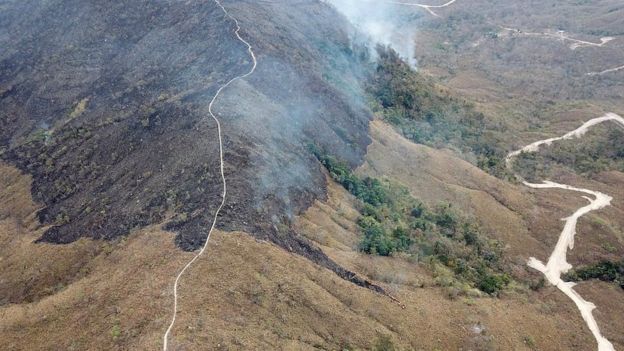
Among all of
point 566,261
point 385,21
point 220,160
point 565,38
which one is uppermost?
point 565,38

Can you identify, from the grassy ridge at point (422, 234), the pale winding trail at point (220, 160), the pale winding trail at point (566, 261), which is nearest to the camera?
the pale winding trail at point (220, 160)

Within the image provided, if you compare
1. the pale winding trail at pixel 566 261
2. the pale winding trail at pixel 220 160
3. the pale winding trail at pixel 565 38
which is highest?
the pale winding trail at pixel 565 38

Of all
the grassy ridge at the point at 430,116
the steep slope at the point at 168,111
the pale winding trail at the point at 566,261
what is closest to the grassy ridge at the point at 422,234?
the steep slope at the point at 168,111

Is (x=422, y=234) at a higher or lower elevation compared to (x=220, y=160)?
lower

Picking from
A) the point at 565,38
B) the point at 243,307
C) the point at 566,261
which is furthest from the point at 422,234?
the point at 565,38

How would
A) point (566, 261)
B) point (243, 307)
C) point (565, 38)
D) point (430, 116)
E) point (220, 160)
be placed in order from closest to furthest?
point (243, 307) → point (220, 160) → point (566, 261) → point (430, 116) → point (565, 38)

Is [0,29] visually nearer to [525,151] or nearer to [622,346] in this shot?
[525,151]

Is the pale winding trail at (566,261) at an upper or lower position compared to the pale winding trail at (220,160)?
lower

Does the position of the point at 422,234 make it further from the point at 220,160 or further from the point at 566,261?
the point at 220,160

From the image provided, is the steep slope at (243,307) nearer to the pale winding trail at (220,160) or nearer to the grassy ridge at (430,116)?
the pale winding trail at (220,160)
